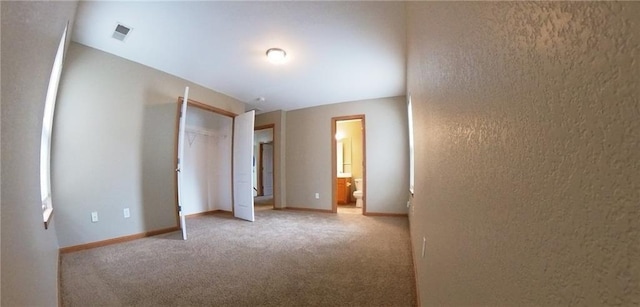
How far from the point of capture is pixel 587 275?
0.21 meters

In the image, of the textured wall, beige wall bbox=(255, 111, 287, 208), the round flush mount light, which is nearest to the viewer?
the textured wall

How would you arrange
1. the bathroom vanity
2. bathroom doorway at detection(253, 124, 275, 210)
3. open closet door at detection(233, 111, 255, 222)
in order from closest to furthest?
open closet door at detection(233, 111, 255, 222) → the bathroom vanity → bathroom doorway at detection(253, 124, 275, 210)

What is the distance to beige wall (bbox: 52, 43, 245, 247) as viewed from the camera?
2.40 metres

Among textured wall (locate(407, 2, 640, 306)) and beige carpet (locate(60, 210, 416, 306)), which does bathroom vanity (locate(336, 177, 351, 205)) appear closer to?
beige carpet (locate(60, 210, 416, 306))

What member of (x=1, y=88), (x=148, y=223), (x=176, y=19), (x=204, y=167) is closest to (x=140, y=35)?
(x=176, y=19)

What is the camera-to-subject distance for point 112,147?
272cm

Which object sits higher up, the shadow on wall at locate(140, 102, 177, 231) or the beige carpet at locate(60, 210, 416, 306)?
the shadow on wall at locate(140, 102, 177, 231)

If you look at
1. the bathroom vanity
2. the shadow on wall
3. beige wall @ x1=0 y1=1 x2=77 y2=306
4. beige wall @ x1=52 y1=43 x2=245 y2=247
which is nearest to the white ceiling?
beige wall @ x1=52 y1=43 x2=245 y2=247

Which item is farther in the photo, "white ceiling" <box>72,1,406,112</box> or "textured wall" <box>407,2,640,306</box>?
"white ceiling" <box>72,1,406,112</box>

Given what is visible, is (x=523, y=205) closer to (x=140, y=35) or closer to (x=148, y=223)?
(x=140, y=35)

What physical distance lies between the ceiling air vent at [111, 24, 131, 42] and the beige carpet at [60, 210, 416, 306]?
7.04 feet

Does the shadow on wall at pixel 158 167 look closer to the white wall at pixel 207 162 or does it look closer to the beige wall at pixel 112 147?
the beige wall at pixel 112 147

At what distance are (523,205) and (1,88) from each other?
111 centimetres

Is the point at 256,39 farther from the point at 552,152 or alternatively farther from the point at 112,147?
the point at 552,152
